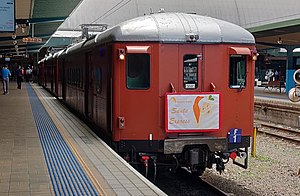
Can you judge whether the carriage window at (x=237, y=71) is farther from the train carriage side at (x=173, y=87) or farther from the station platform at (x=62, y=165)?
the station platform at (x=62, y=165)

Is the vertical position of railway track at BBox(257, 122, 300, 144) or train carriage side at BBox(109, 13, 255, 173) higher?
train carriage side at BBox(109, 13, 255, 173)

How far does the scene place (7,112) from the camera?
15.6 m

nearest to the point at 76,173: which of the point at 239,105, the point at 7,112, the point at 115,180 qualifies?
the point at 115,180

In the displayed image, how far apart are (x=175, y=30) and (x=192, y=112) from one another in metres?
1.39

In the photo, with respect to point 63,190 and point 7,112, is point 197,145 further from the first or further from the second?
point 7,112

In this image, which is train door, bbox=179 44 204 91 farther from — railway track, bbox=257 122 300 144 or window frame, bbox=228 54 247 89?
railway track, bbox=257 122 300 144

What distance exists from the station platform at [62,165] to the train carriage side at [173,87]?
73cm

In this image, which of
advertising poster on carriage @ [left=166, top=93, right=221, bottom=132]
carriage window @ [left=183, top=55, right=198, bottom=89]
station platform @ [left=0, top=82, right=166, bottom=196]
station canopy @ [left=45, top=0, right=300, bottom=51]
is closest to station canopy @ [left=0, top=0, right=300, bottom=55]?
station canopy @ [left=45, top=0, right=300, bottom=51]

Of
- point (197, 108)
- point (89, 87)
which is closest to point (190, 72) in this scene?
point (197, 108)

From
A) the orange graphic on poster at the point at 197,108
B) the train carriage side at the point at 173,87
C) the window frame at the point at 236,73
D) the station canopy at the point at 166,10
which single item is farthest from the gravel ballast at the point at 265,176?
the station canopy at the point at 166,10

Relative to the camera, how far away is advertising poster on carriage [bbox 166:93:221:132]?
7672 millimetres

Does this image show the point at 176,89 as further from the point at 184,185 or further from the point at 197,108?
the point at 184,185

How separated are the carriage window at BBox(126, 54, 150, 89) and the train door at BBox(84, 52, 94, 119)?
105 inches

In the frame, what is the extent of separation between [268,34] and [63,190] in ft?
76.4
